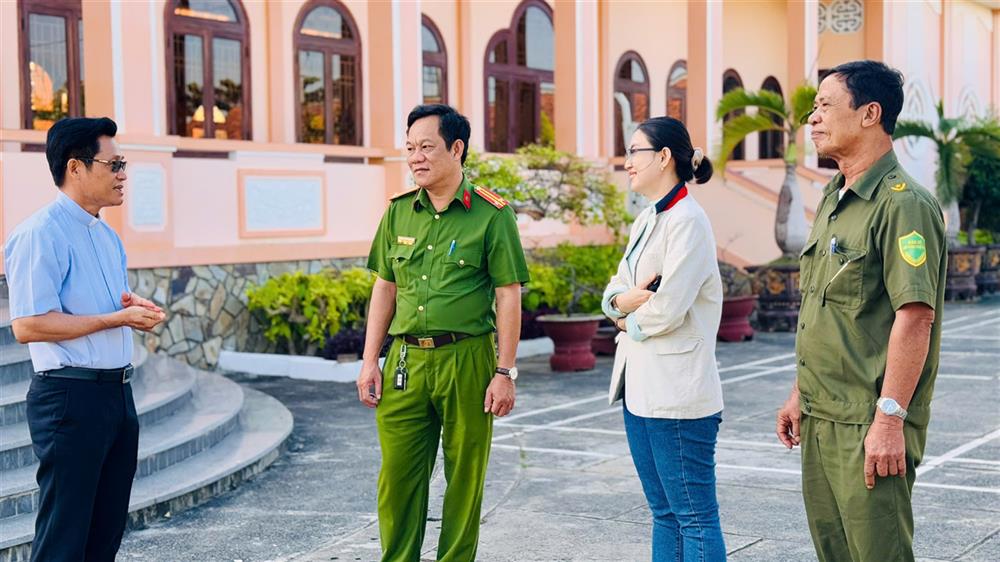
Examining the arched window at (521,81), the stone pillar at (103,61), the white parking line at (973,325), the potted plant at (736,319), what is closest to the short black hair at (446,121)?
the stone pillar at (103,61)

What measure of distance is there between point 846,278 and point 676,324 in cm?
79

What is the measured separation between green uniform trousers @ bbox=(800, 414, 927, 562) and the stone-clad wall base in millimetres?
8619

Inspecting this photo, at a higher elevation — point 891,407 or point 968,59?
point 968,59

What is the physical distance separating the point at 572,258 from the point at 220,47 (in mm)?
4921

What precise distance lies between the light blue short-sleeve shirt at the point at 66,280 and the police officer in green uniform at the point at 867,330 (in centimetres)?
236

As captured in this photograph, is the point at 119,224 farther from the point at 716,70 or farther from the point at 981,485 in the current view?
the point at 716,70

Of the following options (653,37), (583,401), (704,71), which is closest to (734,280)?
(704,71)

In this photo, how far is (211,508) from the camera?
22.0 feet

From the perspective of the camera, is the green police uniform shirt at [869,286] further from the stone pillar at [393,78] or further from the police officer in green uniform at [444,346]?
the stone pillar at [393,78]

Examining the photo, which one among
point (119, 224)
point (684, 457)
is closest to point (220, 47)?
point (119, 224)

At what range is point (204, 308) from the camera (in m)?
12.0

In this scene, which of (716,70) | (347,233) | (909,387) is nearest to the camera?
(909,387)

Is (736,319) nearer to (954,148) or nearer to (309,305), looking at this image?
(309,305)

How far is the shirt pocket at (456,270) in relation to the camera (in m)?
4.61
